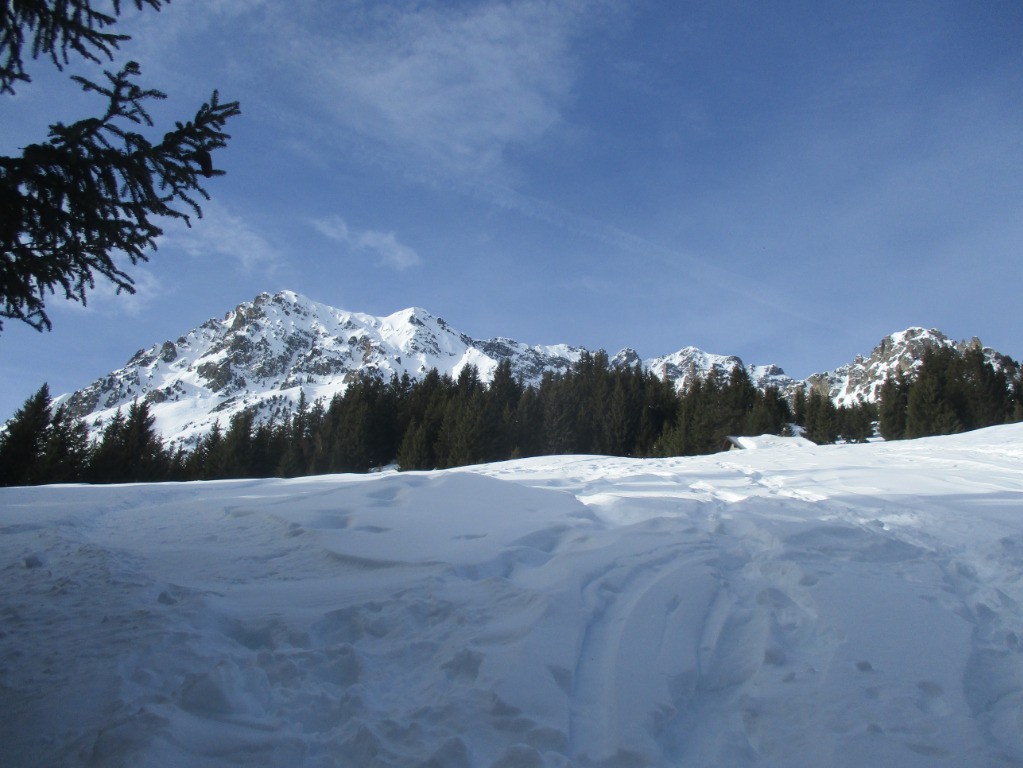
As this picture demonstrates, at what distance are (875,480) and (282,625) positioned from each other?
9155 mm

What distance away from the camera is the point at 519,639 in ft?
11.2

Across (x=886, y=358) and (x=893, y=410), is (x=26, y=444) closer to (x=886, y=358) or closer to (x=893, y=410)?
(x=893, y=410)

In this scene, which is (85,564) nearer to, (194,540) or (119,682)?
(194,540)

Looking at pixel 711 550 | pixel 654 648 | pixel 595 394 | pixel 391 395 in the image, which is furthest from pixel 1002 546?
pixel 391 395

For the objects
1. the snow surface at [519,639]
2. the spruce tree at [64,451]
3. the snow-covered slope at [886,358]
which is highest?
the snow-covered slope at [886,358]

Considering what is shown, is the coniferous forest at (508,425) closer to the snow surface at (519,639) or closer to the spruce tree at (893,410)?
the spruce tree at (893,410)

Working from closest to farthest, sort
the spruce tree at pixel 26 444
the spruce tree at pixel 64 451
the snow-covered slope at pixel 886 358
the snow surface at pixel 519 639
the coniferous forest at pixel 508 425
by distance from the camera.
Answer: the snow surface at pixel 519 639, the spruce tree at pixel 26 444, the spruce tree at pixel 64 451, the coniferous forest at pixel 508 425, the snow-covered slope at pixel 886 358

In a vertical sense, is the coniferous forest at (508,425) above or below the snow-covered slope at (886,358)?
below

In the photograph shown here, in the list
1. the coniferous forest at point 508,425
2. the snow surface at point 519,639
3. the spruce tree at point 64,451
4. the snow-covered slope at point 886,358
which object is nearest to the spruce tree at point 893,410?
the coniferous forest at point 508,425

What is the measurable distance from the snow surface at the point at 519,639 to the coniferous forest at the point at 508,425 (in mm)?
27076

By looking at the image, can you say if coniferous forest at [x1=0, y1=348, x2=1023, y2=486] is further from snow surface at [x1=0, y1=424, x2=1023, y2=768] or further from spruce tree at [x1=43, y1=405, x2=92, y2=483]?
snow surface at [x1=0, y1=424, x2=1023, y2=768]

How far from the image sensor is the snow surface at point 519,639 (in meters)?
2.51

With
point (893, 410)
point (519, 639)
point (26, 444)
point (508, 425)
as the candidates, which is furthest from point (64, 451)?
point (893, 410)

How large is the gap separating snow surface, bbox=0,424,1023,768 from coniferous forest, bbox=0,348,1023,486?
2708cm
